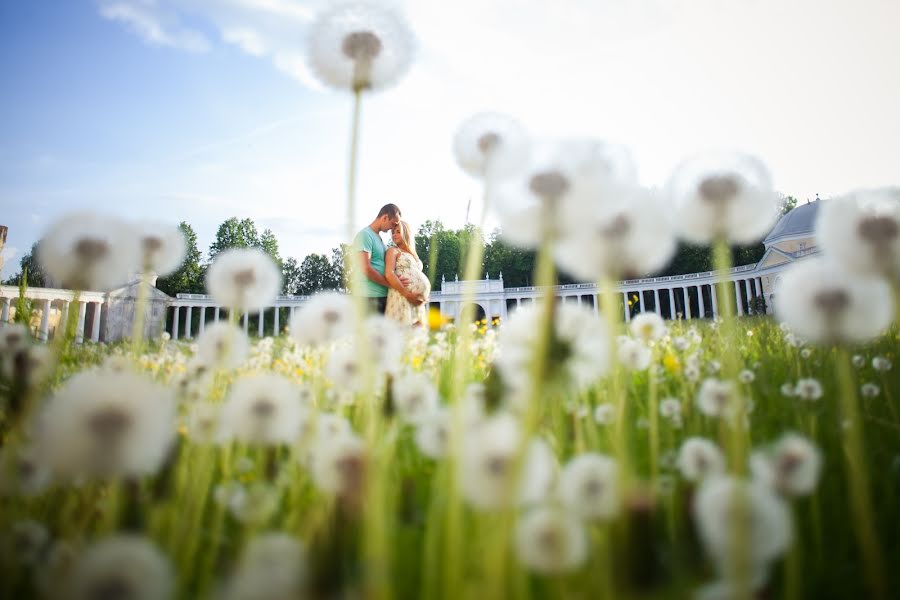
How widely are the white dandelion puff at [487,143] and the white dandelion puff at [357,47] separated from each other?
1.03ft

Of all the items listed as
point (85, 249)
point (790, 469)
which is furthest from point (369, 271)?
point (790, 469)

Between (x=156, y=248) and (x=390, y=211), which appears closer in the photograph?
(x=156, y=248)

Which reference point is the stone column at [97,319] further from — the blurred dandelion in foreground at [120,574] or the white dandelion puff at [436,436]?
the blurred dandelion in foreground at [120,574]

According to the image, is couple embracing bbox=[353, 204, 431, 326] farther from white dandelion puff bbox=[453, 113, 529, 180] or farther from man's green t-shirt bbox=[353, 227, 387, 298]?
white dandelion puff bbox=[453, 113, 529, 180]

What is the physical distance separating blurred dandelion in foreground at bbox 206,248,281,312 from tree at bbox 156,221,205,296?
6713cm

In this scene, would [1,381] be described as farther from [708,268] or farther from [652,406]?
[708,268]

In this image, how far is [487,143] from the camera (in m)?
1.53

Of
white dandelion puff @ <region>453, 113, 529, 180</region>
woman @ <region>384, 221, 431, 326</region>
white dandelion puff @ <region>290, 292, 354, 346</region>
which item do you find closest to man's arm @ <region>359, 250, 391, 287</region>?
woman @ <region>384, 221, 431, 326</region>

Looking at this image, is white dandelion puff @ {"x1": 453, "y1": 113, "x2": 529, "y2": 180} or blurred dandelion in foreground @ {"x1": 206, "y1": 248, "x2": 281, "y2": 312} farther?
blurred dandelion in foreground @ {"x1": 206, "y1": 248, "x2": 281, "y2": 312}

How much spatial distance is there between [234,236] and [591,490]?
72.1 m

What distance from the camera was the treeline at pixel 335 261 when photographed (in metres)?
62.6

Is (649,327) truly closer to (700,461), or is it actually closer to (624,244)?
(700,461)

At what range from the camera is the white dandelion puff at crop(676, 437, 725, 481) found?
1.27 metres

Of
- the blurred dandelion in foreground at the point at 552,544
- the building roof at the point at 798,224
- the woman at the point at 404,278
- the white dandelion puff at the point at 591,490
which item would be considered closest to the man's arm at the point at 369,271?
the woman at the point at 404,278
